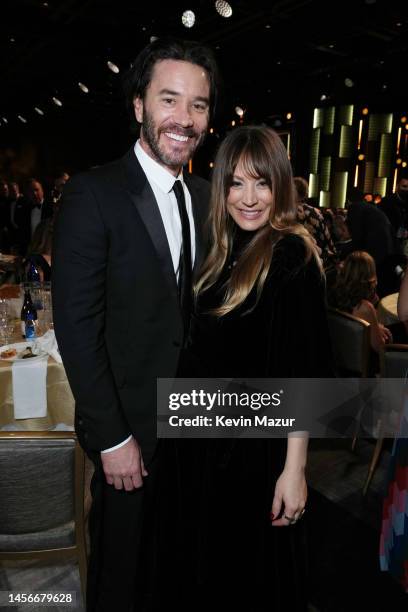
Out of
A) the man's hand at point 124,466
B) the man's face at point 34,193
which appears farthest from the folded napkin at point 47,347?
the man's face at point 34,193

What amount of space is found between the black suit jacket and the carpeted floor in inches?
38.9

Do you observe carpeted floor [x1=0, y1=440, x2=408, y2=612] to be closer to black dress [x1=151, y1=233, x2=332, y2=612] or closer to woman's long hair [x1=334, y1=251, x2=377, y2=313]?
black dress [x1=151, y1=233, x2=332, y2=612]

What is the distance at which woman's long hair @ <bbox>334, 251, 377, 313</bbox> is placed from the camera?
3039 millimetres

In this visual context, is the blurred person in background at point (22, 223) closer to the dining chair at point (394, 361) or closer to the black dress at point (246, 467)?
the dining chair at point (394, 361)

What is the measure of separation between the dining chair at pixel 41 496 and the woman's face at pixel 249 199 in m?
0.81

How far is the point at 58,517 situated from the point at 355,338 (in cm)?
179

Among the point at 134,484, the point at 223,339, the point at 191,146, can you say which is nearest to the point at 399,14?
the point at 191,146

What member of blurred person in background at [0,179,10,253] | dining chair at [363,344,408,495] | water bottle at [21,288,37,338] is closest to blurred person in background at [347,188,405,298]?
dining chair at [363,344,408,495]

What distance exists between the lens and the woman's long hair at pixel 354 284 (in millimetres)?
3039

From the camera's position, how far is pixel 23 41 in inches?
294

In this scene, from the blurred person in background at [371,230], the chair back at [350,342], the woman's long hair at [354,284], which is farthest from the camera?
the blurred person in background at [371,230]

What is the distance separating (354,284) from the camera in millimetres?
3049

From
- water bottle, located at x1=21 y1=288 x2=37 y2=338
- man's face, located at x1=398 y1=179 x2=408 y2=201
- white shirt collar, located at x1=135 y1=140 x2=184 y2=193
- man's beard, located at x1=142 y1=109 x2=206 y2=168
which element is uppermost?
man's face, located at x1=398 y1=179 x2=408 y2=201

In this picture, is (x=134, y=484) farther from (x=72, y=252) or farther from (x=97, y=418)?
(x=72, y=252)
